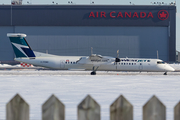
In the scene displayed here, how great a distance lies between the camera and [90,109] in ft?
12.5

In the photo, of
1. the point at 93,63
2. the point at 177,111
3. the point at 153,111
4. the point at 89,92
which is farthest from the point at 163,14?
the point at 153,111

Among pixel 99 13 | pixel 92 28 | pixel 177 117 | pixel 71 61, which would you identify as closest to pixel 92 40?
pixel 92 28

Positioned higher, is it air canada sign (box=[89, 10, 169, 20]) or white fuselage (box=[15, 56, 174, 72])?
air canada sign (box=[89, 10, 169, 20])

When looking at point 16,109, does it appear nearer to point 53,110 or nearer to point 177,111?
point 53,110

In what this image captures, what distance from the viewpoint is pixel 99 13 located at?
72062 millimetres

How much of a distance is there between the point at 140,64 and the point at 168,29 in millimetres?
38990

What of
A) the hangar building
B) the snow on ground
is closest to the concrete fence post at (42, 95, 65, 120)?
the snow on ground

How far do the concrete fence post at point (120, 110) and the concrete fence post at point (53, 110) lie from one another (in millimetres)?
746

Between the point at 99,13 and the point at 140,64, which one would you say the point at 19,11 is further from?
the point at 140,64

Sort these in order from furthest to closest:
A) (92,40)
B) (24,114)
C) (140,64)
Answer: (92,40)
(140,64)
(24,114)

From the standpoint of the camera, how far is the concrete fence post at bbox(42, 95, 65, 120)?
3752 mm

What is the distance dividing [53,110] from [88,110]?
50cm

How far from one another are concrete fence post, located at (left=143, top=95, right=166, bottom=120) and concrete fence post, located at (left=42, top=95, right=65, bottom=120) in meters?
1.21

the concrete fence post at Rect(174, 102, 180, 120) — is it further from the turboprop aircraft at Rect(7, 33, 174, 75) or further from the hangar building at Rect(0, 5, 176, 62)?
the hangar building at Rect(0, 5, 176, 62)
